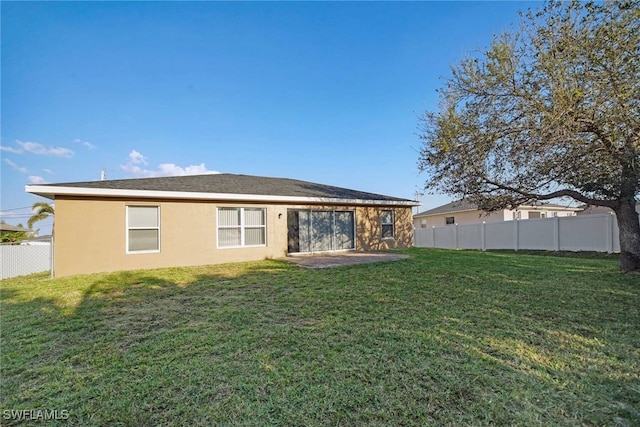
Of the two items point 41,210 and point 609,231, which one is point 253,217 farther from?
point 41,210

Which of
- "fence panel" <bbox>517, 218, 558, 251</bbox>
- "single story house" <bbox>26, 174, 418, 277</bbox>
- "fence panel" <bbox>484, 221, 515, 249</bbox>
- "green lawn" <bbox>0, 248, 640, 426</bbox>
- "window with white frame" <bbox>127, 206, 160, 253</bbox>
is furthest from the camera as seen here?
"fence panel" <bbox>484, 221, 515, 249</bbox>

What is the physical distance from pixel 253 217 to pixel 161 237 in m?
3.11

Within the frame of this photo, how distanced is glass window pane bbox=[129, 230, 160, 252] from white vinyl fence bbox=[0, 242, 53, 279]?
148 inches

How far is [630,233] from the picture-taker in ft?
24.7

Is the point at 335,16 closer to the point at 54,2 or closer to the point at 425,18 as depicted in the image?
the point at 425,18

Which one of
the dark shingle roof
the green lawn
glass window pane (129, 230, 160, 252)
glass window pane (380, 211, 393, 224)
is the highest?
the dark shingle roof

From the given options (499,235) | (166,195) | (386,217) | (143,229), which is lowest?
(499,235)

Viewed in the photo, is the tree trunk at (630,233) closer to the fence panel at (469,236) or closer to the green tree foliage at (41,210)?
the fence panel at (469,236)

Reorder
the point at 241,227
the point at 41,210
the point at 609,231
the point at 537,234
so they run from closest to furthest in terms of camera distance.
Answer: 1. the point at 241,227
2. the point at 609,231
3. the point at 537,234
4. the point at 41,210

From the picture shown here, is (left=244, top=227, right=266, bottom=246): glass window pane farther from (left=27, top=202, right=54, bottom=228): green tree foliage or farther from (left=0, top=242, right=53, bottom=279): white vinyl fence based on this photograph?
(left=27, top=202, right=54, bottom=228): green tree foliage

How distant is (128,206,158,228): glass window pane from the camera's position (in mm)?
9250

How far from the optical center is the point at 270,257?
11297mm

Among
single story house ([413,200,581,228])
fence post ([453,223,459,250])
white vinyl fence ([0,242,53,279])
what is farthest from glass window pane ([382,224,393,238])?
white vinyl fence ([0,242,53,279])

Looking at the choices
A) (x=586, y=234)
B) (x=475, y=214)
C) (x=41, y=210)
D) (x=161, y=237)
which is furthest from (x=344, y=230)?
(x=41, y=210)
